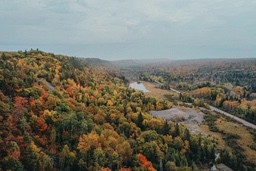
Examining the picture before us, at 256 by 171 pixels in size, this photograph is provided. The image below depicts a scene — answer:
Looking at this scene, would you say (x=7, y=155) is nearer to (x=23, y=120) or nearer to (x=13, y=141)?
(x=13, y=141)

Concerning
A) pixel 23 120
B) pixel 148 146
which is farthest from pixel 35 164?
pixel 148 146

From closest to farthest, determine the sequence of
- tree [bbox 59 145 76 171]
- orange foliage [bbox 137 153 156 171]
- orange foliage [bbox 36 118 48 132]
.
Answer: tree [bbox 59 145 76 171], orange foliage [bbox 137 153 156 171], orange foliage [bbox 36 118 48 132]

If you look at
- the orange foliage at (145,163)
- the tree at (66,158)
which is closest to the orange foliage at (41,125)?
the tree at (66,158)

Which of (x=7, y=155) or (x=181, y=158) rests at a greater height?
(x=7, y=155)

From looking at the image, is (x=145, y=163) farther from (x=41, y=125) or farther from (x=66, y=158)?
(x=41, y=125)

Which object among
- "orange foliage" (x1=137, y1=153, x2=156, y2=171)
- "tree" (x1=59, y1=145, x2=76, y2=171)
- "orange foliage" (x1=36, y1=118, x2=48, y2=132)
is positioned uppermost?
"orange foliage" (x1=36, y1=118, x2=48, y2=132)

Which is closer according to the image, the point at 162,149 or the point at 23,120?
the point at 23,120

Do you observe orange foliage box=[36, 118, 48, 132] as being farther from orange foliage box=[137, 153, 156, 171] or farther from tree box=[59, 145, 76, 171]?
orange foliage box=[137, 153, 156, 171]

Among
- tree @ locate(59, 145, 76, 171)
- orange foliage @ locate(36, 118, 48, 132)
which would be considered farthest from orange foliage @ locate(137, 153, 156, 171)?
orange foliage @ locate(36, 118, 48, 132)
